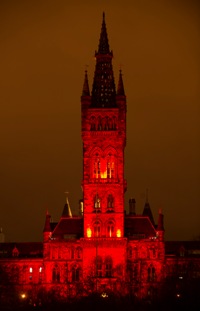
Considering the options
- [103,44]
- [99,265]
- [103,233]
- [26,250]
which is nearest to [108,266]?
[99,265]

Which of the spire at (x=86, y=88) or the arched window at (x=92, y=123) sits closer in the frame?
the arched window at (x=92, y=123)

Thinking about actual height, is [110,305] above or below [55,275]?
below

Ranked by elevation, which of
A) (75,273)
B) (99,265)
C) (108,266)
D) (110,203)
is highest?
(110,203)

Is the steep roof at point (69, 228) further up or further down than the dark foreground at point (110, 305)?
further up

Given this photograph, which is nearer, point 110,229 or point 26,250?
point 110,229

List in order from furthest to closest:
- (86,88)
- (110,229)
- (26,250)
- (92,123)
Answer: (26,250)
(86,88)
(92,123)
(110,229)

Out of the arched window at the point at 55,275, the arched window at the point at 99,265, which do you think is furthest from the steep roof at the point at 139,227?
the arched window at the point at 55,275

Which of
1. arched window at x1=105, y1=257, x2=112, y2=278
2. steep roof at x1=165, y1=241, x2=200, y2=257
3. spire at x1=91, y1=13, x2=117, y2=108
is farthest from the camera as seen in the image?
steep roof at x1=165, y1=241, x2=200, y2=257

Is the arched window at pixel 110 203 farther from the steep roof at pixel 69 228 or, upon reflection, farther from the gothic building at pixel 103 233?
the steep roof at pixel 69 228

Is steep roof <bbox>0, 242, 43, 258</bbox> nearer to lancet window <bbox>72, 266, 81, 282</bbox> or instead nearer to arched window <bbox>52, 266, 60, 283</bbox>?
arched window <bbox>52, 266, 60, 283</bbox>

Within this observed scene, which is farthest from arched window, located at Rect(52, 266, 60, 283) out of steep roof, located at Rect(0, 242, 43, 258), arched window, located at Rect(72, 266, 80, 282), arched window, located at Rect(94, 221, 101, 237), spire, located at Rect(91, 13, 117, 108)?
spire, located at Rect(91, 13, 117, 108)

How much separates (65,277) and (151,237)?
1363 cm

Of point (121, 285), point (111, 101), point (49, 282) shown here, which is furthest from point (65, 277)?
point (111, 101)

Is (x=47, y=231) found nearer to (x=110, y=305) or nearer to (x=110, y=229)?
(x=110, y=229)
